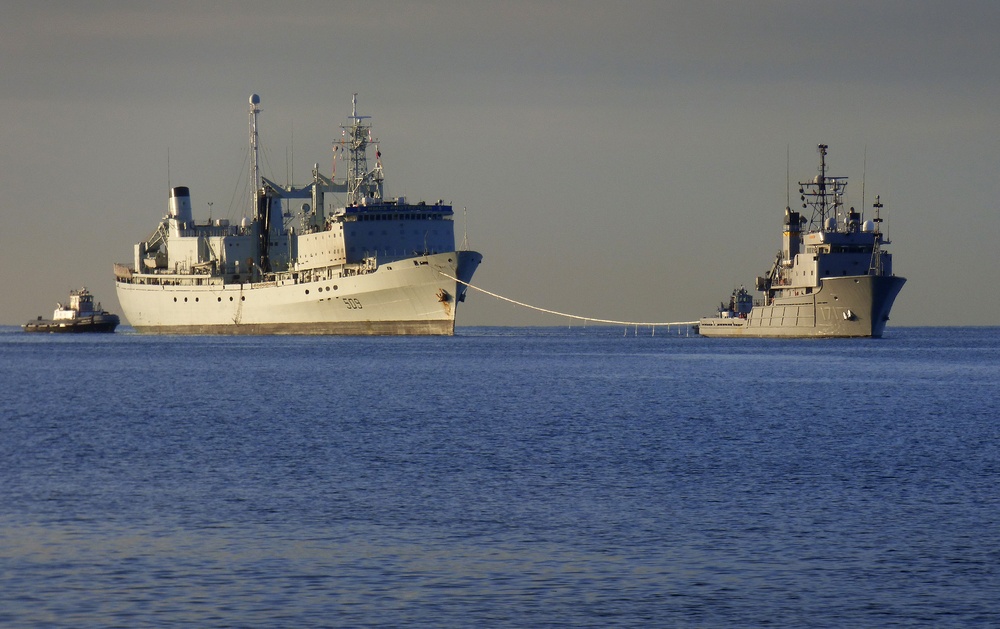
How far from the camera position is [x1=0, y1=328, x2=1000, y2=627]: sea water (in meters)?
16.7

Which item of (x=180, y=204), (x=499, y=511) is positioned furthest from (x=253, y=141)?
(x=499, y=511)

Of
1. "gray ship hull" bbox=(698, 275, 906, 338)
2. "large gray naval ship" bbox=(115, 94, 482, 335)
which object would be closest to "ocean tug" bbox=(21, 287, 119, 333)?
"large gray naval ship" bbox=(115, 94, 482, 335)

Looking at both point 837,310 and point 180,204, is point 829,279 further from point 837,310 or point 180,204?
point 180,204

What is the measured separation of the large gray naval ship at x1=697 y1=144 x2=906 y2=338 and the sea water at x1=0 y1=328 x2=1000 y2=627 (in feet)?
165

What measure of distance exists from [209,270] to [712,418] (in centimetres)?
8938

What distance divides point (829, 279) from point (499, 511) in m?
79.2

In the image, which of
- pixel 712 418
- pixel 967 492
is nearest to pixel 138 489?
pixel 967 492

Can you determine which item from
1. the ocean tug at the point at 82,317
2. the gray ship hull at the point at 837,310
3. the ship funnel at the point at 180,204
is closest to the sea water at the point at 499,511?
the gray ship hull at the point at 837,310

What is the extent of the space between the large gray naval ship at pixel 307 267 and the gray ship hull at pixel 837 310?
2425 centimetres

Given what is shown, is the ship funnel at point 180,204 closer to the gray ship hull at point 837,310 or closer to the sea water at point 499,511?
the gray ship hull at point 837,310

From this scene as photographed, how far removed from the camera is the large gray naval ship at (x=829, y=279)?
99438 millimetres

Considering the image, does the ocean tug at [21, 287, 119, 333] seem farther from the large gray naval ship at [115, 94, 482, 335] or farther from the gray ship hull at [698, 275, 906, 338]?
the gray ship hull at [698, 275, 906, 338]

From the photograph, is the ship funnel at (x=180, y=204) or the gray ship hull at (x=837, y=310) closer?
the gray ship hull at (x=837, y=310)

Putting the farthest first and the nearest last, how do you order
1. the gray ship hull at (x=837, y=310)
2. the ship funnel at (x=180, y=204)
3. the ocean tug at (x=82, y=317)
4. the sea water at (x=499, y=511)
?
the ocean tug at (x=82, y=317) < the ship funnel at (x=180, y=204) < the gray ship hull at (x=837, y=310) < the sea water at (x=499, y=511)
